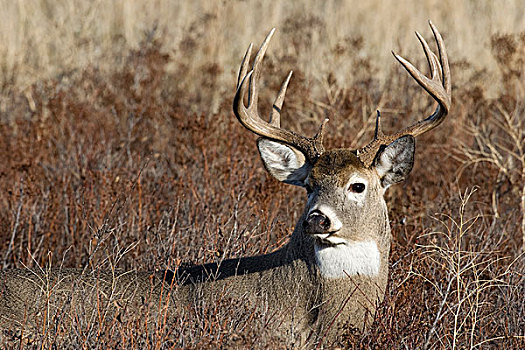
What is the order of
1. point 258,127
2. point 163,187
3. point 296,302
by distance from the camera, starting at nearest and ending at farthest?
point 296,302 < point 258,127 < point 163,187

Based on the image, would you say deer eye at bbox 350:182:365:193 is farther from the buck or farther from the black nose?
the black nose

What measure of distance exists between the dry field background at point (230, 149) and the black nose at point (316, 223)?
0.45 meters

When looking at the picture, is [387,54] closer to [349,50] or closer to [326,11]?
[349,50]

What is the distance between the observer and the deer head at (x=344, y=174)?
3.60 metres

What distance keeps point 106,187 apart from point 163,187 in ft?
1.96

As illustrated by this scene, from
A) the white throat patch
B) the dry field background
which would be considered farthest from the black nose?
the dry field background

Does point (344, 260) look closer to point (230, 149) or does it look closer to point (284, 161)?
point (284, 161)

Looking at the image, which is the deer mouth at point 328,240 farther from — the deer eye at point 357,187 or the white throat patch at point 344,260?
the deer eye at point 357,187

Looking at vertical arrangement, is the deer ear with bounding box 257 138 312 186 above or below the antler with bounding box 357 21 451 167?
below

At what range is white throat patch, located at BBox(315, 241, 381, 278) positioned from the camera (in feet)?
11.9

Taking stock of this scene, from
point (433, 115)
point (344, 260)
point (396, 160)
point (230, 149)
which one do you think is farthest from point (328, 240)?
point (230, 149)

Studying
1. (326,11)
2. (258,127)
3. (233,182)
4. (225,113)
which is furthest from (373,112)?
(326,11)

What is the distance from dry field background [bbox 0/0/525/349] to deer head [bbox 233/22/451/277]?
0.84ft

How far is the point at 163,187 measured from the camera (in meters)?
5.74
